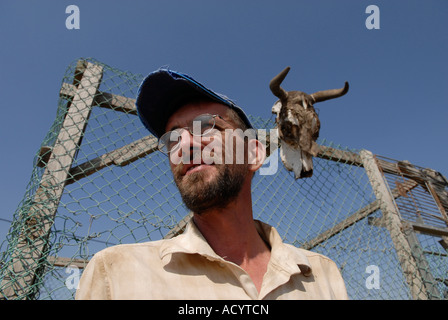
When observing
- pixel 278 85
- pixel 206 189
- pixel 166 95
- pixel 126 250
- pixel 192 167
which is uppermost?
pixel 278 85

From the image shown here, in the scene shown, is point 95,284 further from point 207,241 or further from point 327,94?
point 327,94

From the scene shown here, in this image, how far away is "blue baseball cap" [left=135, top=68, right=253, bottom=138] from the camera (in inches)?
62.3

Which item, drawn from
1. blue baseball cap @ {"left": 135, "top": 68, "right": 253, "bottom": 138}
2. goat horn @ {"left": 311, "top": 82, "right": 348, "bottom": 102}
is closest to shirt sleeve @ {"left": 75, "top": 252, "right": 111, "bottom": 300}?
blue baseball cap @ {"left": 135, "top": 68, "right": 253, "bottom": 138}

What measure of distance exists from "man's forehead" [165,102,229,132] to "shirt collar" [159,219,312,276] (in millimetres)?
536

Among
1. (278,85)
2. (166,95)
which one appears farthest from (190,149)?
(278,85)

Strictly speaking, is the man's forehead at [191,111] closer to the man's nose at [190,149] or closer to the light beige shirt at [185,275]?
the man's nose at [190,149]

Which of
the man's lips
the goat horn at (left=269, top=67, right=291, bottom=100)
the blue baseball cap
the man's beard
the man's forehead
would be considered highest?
the goat horn at (left=269, top=67, right=291, bottom=100)

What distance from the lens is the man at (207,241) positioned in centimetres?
103

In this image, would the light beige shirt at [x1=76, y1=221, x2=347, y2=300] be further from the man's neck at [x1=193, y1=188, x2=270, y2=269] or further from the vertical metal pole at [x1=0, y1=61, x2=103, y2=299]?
the vertical metal pole at [x1=0, y1=61, x2=103, y2=299]

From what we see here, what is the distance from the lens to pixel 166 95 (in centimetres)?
166

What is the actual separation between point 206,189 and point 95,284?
0.59 meters

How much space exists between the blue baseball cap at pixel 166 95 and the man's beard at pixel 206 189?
1.35 feet

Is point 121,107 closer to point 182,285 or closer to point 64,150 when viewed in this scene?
point 64,150
